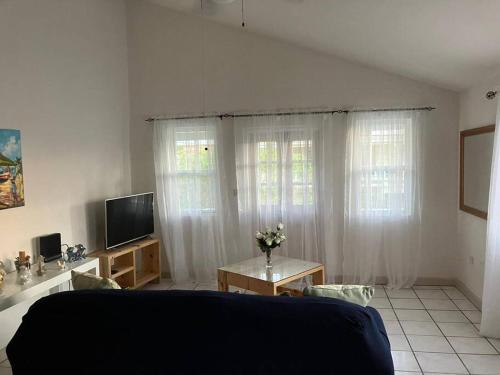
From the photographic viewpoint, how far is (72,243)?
4.01m

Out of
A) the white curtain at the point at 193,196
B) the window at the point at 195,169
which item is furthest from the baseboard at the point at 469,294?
the window at the point at 195,169

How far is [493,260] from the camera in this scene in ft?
10.3

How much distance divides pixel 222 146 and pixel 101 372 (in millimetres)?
3153

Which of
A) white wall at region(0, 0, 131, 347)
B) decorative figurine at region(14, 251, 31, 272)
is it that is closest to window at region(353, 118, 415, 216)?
white wall at region(0, 0, 131, 347)

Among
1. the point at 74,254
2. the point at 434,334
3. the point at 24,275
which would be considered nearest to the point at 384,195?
the point at 434,334

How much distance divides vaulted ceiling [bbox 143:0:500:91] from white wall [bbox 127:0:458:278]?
0.17 m

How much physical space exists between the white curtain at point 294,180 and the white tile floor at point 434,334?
3.08 ft

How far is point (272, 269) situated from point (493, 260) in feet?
5.94

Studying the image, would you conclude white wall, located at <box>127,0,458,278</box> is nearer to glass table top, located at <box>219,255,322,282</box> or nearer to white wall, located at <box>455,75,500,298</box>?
white wall, located at <box>455,75,500,298</box>

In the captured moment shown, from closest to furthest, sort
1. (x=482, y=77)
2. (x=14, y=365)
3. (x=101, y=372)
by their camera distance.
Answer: (x=101, y=372) → (x=14, y=365) → (x=482, y=77)

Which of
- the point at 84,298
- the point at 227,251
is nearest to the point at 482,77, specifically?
the point at 227,251

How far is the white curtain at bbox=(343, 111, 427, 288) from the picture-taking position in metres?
4.38

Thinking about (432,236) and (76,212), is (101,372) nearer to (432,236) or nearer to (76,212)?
(76,212)

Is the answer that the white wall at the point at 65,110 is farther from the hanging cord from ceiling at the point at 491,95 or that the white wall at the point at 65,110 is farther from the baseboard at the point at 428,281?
the hanging cord from ceiling at the point at 491,95
